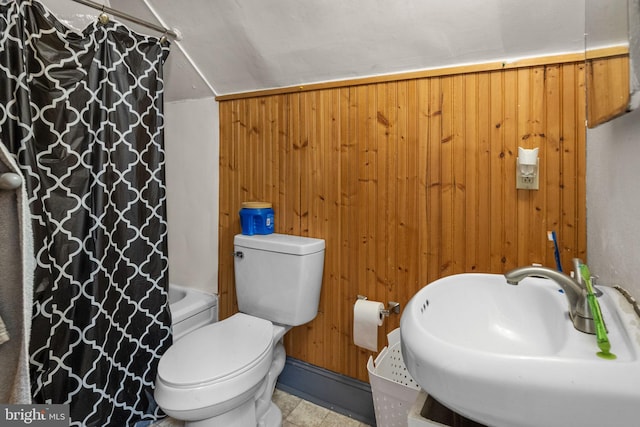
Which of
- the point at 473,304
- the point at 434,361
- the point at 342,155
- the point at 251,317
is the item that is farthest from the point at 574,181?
the point at 251,317

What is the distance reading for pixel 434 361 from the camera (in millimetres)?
587

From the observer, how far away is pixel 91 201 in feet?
4.50

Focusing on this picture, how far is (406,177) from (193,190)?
1.35m

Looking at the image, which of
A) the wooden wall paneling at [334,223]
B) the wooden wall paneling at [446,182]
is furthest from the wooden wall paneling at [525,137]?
the wooden wall paneling at [334,223]

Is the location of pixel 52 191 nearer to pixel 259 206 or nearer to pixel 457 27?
pixel 259 206

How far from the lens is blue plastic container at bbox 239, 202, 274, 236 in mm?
1705

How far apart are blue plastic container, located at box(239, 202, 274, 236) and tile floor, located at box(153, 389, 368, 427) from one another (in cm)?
93

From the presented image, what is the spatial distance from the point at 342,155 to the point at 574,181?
0.95m

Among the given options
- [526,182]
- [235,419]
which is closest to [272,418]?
[235,419]

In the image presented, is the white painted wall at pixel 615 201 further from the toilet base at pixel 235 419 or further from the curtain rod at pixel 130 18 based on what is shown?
the curtain rod at pixel 130 18

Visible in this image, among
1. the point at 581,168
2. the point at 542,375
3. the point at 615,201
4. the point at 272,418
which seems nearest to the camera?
the point at 542,375

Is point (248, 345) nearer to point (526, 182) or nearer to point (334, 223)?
point (334, 223)

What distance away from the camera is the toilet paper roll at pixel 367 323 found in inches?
56.2

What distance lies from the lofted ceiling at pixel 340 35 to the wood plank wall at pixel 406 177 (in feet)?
0.29
